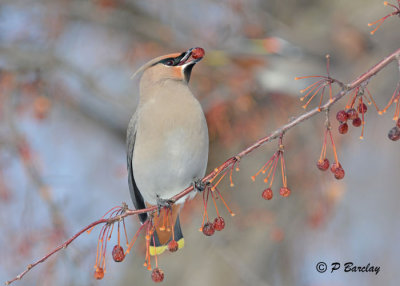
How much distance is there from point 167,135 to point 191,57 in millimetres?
569

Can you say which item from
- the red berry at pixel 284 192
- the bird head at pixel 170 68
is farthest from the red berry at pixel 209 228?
the bird head at pixel 170 68

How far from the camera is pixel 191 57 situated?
3.62 meters

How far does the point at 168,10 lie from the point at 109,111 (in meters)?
1.43

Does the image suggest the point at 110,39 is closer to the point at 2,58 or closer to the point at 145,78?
the point at 2,58

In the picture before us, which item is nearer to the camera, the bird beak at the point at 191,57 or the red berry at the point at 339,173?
the red berry at the point at 339,173

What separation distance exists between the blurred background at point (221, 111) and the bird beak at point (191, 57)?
1998 millimetres

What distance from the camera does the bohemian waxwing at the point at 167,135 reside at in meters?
3.43

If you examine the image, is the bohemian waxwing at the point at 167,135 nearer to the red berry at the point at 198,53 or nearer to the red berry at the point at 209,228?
the red berry at the point at 198,53

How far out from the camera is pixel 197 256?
21.3 feet

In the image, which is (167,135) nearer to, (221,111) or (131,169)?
(131,169)

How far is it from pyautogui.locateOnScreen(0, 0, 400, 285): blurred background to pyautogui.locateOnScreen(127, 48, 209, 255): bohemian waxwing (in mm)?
1611

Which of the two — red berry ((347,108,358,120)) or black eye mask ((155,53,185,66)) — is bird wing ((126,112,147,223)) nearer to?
black eye mask ((155,53,185,66))

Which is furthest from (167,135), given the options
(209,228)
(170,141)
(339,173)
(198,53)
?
(339,173)

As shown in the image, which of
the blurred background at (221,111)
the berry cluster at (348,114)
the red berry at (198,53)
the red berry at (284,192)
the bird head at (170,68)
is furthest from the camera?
the blurred background at (221,111)
